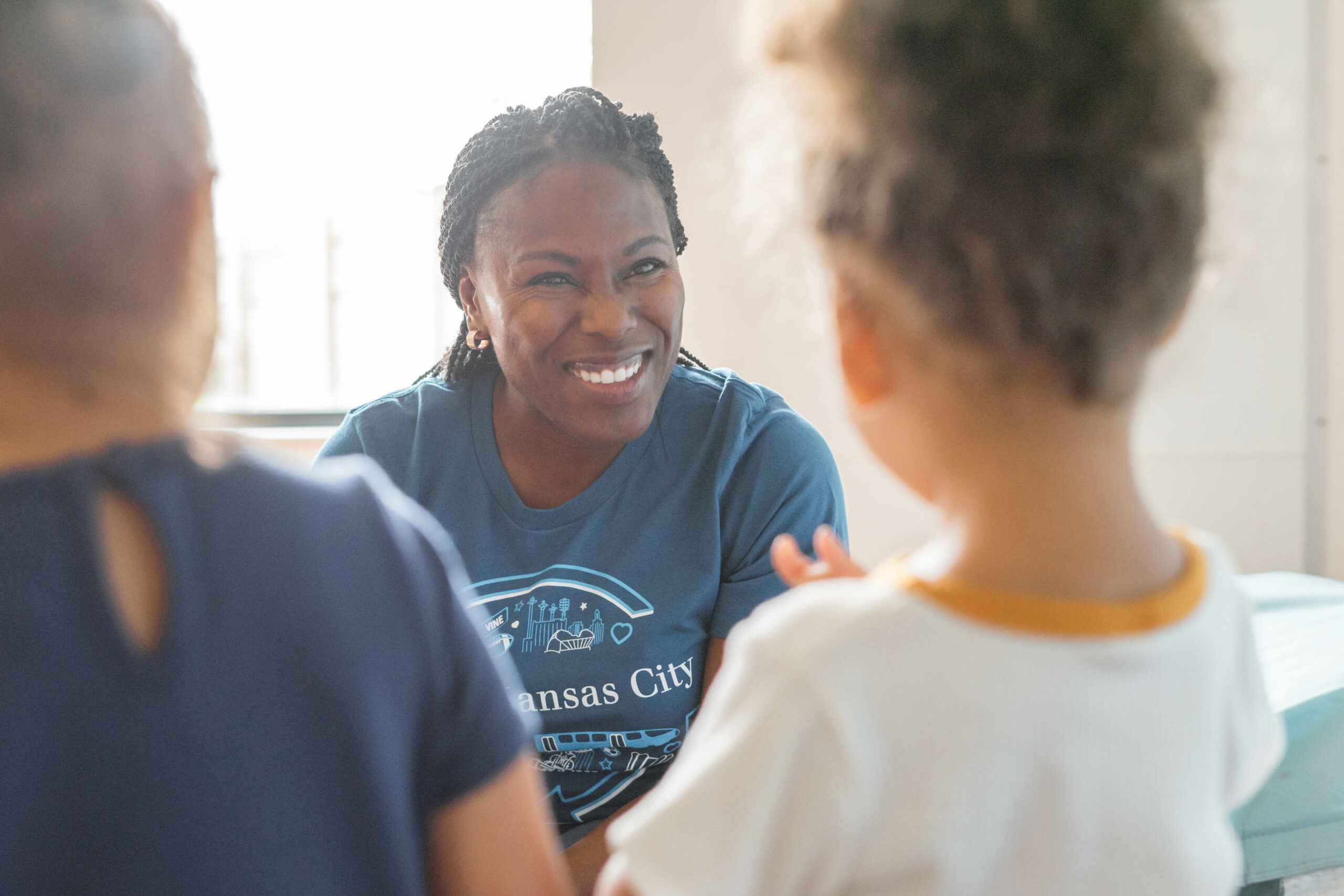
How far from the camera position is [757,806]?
534 millimetres

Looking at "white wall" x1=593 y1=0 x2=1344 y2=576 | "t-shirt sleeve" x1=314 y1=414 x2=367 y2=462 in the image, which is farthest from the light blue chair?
"white wall" x1=593 y1=0 x2=1344 y2=576

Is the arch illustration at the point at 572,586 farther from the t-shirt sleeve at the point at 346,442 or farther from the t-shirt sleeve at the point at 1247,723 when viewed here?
the t-shirt sleeve at the point at 1247,723

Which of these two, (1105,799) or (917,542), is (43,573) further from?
(917,542)

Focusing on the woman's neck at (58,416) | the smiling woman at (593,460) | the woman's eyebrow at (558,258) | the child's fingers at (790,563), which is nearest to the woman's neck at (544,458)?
the smiling woman at (593,460)

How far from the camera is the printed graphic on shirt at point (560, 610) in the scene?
1.23 meters

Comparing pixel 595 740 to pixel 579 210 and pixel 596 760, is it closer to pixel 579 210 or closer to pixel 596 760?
pixel 596 760

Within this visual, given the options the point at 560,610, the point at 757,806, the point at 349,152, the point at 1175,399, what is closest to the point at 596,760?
the point at 560,610

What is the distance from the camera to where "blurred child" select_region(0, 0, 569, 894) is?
0.47m

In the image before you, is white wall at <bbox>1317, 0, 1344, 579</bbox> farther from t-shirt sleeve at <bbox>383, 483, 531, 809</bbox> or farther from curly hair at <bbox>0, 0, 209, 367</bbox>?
curly hair at <bbox>0, 0, 209, 367</bbox>

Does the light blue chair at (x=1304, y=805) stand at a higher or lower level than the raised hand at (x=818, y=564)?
lower

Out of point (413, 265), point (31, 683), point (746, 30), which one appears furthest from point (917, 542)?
point (31, 683)

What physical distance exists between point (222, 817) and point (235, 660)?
0.25 ft

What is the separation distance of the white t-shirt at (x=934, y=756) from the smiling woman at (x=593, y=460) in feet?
2.22

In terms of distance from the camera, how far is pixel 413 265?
9.91 ft
